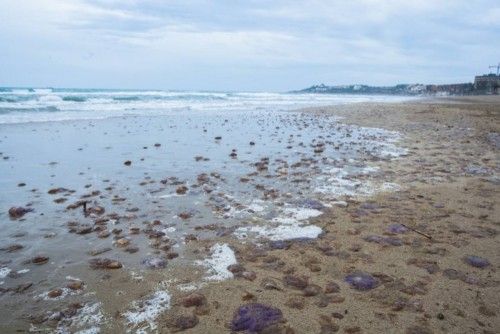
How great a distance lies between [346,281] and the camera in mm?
3643

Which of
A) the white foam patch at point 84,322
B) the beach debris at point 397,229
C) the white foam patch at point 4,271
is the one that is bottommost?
the white foam patch at point 4,271

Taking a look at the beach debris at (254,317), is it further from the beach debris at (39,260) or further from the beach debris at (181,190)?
the beach debris at (181,190)

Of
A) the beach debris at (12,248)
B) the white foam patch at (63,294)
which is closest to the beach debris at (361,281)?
the white foam patch at (63,294)

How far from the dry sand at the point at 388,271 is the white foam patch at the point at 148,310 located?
4.4 inches

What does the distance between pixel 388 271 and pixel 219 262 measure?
175cm

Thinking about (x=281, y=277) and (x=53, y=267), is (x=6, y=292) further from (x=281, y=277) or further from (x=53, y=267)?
(x=281, y=277)

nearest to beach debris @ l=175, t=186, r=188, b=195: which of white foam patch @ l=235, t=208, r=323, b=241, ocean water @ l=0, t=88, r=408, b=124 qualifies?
white foam patch @ l=235, t=208, r=323, b=241

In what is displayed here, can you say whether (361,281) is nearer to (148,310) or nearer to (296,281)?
(296,281)

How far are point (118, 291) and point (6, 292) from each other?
3.33ft

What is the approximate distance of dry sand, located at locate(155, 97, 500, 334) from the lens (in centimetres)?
302

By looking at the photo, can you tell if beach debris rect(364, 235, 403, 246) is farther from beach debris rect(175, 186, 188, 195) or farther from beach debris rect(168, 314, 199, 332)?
beach debris rect(175, 186, 188, 195)

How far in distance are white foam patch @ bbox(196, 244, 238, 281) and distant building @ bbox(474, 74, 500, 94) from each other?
110 metres

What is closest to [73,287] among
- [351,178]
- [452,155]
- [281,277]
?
[281,277]

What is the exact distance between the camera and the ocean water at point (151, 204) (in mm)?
3539
